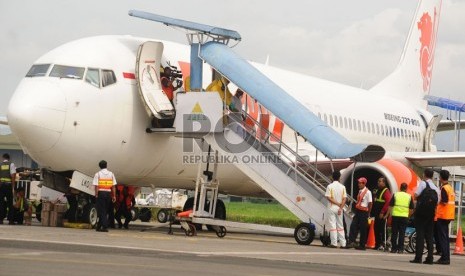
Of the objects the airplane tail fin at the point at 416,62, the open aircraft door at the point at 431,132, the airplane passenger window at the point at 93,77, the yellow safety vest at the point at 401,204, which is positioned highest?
the airplane tail fin at the point at 416,62

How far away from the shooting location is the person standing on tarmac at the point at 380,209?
80.1 feet

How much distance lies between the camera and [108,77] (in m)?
23.2

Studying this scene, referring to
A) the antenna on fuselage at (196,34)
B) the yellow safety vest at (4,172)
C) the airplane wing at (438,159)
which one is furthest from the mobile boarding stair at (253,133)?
the airplane wing at (438,159)

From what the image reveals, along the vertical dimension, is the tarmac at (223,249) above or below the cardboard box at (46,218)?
below

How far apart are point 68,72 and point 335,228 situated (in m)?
6.60

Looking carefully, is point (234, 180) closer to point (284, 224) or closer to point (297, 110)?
point (297, 110)

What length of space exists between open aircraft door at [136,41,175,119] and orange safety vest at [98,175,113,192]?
1.73m

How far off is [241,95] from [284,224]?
15297 mm

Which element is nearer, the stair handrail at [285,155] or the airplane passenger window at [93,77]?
the airplane passenger window at [93,77]

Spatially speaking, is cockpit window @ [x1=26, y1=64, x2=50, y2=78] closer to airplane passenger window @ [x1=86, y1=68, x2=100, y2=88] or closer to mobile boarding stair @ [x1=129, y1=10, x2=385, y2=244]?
airplane passenger window @ [x1=86, y1=68, x2=100, y2=88]

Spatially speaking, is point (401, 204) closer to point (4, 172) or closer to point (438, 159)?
point (438, 159)

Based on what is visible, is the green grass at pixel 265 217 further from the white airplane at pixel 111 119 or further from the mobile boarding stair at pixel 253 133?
the mobile boarding stair at pixel 253 133

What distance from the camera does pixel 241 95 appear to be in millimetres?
25297

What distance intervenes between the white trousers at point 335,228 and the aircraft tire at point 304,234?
411mm
